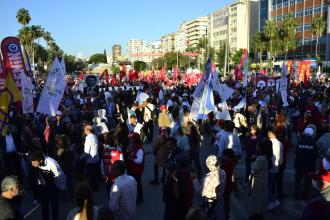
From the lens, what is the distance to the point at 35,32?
75562mm

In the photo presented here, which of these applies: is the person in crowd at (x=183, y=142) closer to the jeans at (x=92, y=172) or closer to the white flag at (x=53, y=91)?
the jeans at (x=92, y=172)

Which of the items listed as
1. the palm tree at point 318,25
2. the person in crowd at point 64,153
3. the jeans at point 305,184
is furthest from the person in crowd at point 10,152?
the palm tree at point 318,25

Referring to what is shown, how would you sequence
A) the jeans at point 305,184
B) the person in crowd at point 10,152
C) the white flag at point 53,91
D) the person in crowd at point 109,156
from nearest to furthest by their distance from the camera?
the person in crowd at point 109,156
the jeans at point 305,184
the person in crowd at point 10,152
the white flag at point 53,91

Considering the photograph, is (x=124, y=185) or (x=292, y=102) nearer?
(x=124, y=185)

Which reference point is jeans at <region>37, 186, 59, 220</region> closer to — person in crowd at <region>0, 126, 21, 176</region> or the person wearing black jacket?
person in crowd at <region>0, 126, 21, 176</region>

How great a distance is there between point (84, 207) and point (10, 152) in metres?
5.73

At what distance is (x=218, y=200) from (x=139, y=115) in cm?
1056

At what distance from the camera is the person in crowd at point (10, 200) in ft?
14.4

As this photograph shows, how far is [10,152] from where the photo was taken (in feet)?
31.0

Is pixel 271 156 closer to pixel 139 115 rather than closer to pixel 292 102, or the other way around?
pixel 139 115

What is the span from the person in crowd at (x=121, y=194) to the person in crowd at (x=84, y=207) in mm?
874

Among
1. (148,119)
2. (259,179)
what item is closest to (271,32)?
(148,119)

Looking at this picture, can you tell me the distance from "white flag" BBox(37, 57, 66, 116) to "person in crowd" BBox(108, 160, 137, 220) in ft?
16.6

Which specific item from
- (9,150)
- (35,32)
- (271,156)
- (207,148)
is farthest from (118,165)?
(35,32)
